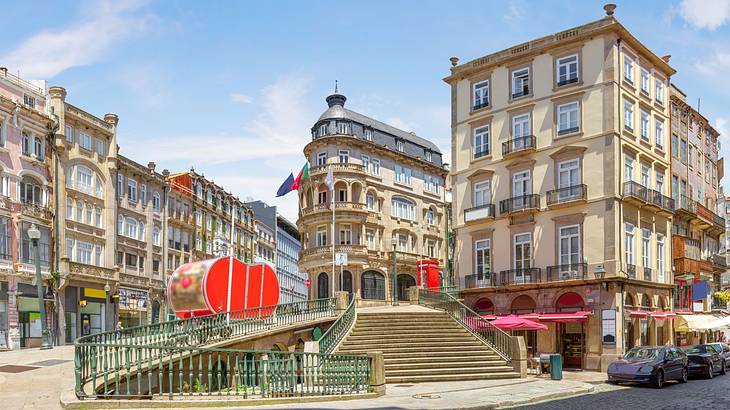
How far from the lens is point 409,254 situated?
6500 centimetres

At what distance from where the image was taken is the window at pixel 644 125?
37969 mm

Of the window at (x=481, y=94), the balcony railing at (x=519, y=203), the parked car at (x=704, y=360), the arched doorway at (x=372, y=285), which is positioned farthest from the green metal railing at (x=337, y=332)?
the arched doorway at (x=372, y=285)

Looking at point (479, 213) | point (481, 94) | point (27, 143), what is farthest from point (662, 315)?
point (27, 143)

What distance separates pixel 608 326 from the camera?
33.7 metres

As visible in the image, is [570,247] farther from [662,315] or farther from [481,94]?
[481,94]

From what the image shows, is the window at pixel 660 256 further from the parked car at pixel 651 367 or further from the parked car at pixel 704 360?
the parked car at pixel 651 367

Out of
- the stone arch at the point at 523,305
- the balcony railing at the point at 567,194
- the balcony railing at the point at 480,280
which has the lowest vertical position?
the stone arch at the point at 523,305

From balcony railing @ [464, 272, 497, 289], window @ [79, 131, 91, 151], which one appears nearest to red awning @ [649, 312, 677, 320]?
balcony railing @ [464, 272, 497, 289]

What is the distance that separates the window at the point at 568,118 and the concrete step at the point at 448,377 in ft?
47.8

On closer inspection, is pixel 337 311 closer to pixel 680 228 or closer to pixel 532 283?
pixel 532 283

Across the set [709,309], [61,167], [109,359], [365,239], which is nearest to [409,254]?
[365,239]

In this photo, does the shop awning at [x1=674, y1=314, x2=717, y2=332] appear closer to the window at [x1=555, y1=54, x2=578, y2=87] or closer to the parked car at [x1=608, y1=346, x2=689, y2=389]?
the parked car at [x1=608, y1=346, x2=689, y2=389]

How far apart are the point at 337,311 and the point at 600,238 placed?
1283 centimetres

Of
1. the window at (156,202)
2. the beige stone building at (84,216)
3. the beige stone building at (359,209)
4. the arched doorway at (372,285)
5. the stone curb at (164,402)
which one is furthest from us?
the arched doorway at (372,285)
